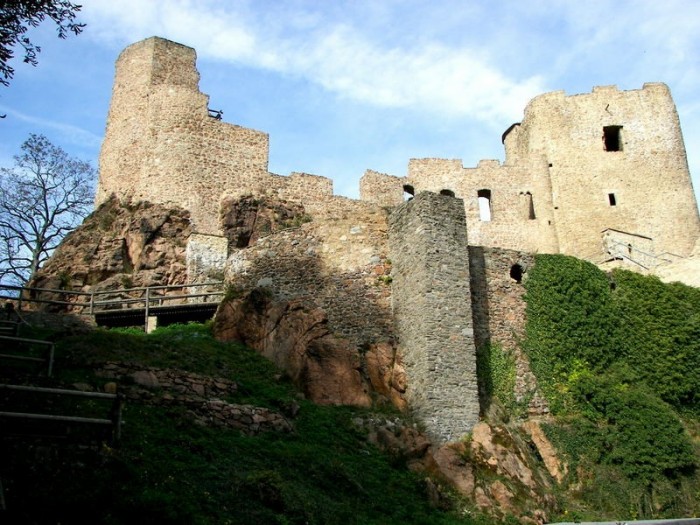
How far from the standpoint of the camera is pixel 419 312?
18.8m

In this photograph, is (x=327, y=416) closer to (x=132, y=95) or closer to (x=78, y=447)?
(x=78, y=447)

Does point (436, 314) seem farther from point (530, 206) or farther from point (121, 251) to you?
point (530, 206)

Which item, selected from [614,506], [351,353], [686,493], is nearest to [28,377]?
[351,353]

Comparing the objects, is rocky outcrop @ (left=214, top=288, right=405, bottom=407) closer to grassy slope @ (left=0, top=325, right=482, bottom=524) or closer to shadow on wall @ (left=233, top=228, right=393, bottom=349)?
shadow on wall @ (left=233, top=228, right=393, bottom=349)

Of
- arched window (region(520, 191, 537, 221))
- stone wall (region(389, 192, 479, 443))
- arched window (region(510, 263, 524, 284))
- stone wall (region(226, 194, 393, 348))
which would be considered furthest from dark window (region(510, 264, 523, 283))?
arched window (region(520, 191, 537, 221))

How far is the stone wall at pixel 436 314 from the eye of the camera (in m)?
17.8

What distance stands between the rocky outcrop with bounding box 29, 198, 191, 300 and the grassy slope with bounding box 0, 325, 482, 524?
26.8 ft

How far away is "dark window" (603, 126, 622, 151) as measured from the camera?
134 feet

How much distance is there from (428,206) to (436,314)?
281 cm

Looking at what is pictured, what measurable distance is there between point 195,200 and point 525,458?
17.4 metres

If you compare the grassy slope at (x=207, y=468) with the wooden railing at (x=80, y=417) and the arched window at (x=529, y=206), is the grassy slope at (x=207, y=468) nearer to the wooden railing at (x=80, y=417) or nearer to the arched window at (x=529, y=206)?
the wooden railing at (x=80, y=417)

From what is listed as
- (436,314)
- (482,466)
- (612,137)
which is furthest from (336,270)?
(612,137)

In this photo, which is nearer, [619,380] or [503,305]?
[619,380]

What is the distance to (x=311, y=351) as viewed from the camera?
63.0 feet
